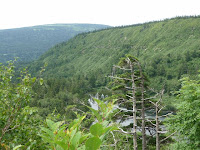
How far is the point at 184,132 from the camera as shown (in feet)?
32.8

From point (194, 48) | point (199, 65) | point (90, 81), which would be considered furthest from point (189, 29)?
point (90, 81)

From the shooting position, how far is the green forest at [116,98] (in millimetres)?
1591

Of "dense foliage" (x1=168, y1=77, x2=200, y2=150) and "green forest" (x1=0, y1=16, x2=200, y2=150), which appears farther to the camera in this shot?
"dense foliage" (x1=168, y1=77, x2=200, y2=150)

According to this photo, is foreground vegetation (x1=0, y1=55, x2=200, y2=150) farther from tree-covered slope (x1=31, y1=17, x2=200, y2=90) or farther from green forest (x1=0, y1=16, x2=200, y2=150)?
tree-covered slope (x1=31, y1=17, x2=200, y2=90)

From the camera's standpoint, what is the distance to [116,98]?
27.1ft

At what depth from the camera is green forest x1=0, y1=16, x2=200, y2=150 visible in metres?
1.59

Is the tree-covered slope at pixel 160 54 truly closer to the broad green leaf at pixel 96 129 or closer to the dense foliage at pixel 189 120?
the dense foliage at pixel 189 120

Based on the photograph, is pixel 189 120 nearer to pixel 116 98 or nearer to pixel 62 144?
pixel 116 98

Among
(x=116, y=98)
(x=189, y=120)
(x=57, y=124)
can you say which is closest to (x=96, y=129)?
(x=57, y=124)

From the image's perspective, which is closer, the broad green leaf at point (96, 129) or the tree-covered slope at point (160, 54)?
the broad green leaf at point (96, 129)

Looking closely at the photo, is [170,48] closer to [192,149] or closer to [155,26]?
[155,26]

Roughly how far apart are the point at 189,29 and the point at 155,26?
38.3 meters

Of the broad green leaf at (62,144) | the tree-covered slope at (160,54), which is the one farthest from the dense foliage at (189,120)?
the tree-covered slope at (160,54)

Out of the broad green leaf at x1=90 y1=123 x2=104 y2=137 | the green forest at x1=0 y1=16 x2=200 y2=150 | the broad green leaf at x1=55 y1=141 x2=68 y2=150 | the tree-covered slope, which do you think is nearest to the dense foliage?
the green forest at x1=0 y1=16 x2=200 y2=150
